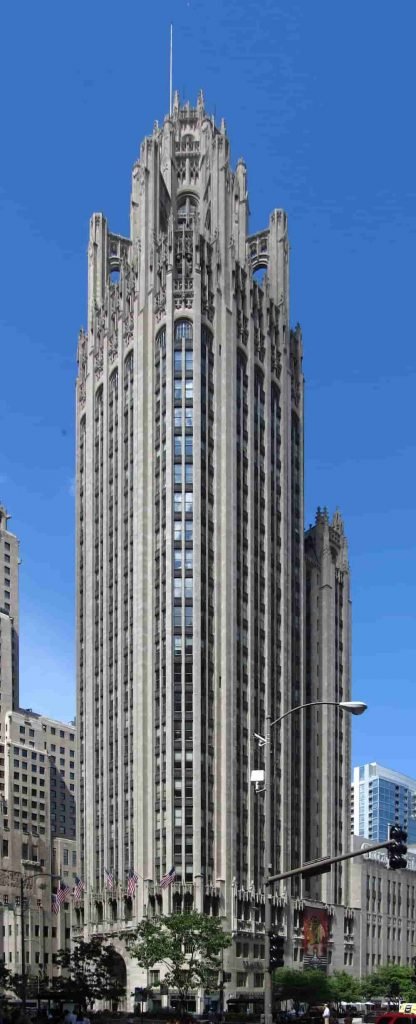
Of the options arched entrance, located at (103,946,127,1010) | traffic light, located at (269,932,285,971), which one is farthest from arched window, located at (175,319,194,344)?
traffic light, located at (269,932,285,971)

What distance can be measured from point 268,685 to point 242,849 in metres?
17.9

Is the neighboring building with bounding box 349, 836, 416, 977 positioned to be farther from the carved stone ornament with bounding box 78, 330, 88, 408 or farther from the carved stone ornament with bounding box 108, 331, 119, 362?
the carved stone ornament with bounding box 108, 331, 119, 362

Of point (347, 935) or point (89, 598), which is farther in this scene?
point (347, 935)

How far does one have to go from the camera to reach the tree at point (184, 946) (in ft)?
375

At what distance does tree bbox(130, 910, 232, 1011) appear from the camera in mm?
114312

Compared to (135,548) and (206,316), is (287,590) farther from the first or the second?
(206,316)

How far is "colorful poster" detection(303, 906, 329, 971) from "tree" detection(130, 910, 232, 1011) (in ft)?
113

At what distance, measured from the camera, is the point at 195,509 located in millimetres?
141000

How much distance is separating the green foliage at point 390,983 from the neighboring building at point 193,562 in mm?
7134

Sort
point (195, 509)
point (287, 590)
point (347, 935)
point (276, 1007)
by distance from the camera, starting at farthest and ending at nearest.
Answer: point (347, 935)
point (287, 590)
point (195, 509)
point (276, 1007)

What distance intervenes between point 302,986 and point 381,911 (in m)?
46.7

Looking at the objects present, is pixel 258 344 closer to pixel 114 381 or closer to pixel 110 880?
pixel 114 381

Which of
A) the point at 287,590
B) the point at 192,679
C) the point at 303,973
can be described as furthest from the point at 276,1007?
the point at 287,590

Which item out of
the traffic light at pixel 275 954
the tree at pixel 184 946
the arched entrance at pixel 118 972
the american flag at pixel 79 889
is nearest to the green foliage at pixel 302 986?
the arched entrance at pixel 118 972
